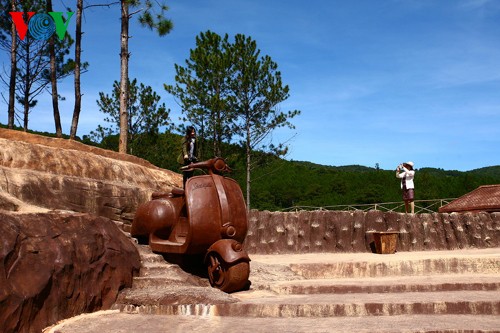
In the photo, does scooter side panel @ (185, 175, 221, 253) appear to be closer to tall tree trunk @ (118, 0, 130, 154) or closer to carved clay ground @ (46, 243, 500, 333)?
carved clay ground @ (46, 243, 500, 333)

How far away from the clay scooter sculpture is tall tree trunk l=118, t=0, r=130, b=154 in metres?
5.44

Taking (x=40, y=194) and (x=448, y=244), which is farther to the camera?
(x=448, y=244)

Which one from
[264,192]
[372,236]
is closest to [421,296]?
[372,236]

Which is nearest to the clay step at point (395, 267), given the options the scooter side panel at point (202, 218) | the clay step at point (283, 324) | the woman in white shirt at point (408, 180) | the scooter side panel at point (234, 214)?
the scooter side panel at point (234, 214)

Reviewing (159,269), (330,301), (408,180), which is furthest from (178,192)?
(408,180)

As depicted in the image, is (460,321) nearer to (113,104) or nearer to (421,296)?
(421,296)

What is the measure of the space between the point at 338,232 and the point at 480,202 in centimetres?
1208

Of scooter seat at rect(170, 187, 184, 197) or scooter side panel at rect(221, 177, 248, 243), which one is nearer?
scooter side panel at rect(221, 177, 248, 243)

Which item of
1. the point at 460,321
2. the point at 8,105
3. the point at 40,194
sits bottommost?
the point at 460,321

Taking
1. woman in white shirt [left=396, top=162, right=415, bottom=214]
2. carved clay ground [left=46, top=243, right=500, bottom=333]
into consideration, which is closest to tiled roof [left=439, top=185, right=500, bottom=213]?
woman in white shirt [left=396, top=162, right=415, bottom=214]

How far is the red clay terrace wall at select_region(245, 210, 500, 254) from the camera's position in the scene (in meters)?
10.4

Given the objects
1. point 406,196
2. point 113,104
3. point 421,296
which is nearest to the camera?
point 421,296

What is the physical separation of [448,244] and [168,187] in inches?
231

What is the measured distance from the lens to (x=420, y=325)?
4391mm
